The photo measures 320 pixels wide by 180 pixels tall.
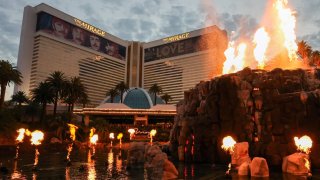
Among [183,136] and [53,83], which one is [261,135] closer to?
[183,136]

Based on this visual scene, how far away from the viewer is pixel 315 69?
45875mm

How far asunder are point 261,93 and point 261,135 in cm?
552

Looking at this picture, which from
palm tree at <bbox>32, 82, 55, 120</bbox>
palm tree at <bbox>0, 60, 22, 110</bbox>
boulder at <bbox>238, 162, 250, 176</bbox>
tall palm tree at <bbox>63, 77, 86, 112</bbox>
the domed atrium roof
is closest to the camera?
boulder at <bbox>238, 162, 250, 176</bbox>

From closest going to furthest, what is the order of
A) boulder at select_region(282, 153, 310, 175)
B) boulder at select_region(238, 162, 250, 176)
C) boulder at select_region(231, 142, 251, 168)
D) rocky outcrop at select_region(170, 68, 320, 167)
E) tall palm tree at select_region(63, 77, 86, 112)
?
boulder at select_region(238, 162, 250, 176) < boulder at select_region(282, 153, 310, 175) < boulder at select_region(231, 142, 251, 168) < rocky outcrop at select_region(170, 68, 320, 167) < tall palm tree at select_region(63, 77, 86, 112)

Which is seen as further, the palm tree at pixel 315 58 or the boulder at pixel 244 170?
the palm tree at pixel 315 58

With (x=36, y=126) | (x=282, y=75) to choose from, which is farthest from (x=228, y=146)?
(x=36, y=126)

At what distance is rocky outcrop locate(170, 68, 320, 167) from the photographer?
33.9 meters

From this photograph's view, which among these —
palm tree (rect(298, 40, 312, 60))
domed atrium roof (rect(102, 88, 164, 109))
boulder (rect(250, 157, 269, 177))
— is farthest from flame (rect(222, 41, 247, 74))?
domed atrium roof (rect(102, 88, 164, 109))

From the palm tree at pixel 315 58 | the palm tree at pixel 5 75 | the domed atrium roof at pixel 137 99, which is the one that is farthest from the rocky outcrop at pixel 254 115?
the domed atrium roof at pixel 137 99

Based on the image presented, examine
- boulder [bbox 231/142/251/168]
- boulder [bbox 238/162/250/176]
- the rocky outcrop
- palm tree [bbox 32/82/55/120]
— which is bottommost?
boulder [bbox 238/162/250/176]

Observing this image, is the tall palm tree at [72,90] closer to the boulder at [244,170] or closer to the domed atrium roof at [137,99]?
the domed atrium roof at [137,99]

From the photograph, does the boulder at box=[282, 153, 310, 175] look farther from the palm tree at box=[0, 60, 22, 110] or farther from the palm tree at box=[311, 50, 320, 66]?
the palm tree at box=[0, 60, 22, 110]

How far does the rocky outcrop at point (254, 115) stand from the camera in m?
33.9

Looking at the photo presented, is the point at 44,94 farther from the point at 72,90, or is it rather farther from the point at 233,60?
the point at 233,60
